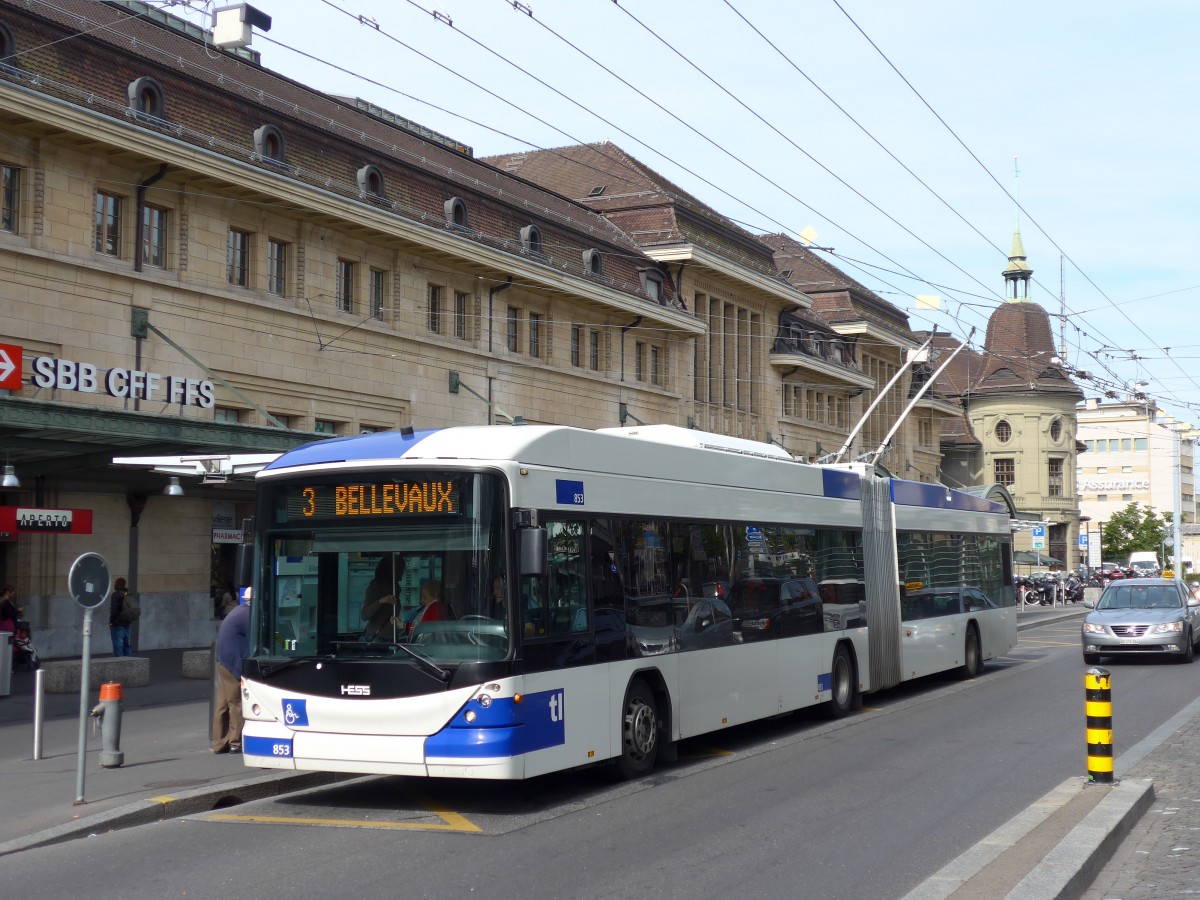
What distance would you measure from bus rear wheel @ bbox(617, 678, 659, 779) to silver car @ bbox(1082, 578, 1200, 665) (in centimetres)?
1492

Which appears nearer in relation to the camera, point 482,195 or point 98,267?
point 98,267

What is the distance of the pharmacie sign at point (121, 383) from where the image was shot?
23.2 meters

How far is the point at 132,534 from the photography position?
26906 mm

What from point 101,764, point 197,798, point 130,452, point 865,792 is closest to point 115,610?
point 130,452

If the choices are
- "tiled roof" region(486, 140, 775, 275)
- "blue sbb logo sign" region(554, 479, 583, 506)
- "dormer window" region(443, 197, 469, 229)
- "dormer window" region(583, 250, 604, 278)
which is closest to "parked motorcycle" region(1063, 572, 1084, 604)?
"tiled roof" region(486, 140, 775, 275)

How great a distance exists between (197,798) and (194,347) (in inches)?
696

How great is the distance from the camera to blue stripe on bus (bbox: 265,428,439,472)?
1071 cm

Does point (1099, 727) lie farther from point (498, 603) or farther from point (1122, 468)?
point (1122, 468)

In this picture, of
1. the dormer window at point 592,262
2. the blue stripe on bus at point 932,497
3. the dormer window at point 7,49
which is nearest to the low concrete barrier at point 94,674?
the dormer window at point 7,49

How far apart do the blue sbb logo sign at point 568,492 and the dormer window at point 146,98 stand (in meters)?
17.2

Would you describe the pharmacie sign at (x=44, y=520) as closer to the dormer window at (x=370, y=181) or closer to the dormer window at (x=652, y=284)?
the dormer window at (x=370, y=181)

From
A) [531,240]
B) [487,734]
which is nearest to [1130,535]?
[531,240]

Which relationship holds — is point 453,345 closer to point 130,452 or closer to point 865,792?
point 130,452

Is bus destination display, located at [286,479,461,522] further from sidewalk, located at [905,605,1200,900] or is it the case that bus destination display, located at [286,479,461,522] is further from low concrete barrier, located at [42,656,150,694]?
low concrete barrier, located at [42,656,150,694]
